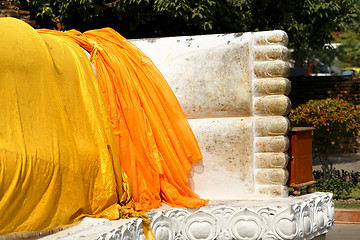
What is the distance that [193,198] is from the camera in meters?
5.38

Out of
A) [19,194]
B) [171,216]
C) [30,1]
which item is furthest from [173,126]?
[30,1]

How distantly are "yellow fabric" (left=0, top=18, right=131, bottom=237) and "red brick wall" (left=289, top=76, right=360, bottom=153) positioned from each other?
10.5 m

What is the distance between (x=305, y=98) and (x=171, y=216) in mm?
10422

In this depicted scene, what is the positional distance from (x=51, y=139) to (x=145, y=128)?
3.88 ft

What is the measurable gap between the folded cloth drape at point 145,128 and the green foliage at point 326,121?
419 cm

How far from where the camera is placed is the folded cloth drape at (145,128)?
17.0ft

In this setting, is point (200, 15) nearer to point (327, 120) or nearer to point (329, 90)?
point (327, 120)

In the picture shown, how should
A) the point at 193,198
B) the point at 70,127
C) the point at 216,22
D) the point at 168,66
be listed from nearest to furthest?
the point at 70,127, the point at 193,198, the point at 168,66, the point at 216,22

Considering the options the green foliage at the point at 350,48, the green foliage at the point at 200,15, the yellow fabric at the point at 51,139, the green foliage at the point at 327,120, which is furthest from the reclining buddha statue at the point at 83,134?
the green foliage at the point at 350,48

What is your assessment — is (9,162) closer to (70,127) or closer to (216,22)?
(70,127)

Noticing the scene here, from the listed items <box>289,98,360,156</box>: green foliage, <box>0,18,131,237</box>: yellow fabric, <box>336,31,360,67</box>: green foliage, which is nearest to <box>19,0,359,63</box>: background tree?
<box>289,98,360,156</box>: green foliage

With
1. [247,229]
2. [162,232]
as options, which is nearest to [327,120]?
[247,229]

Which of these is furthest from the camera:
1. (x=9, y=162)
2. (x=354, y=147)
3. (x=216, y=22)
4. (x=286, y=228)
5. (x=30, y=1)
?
(x=354, y=147)

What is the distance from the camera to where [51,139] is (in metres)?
4.27
